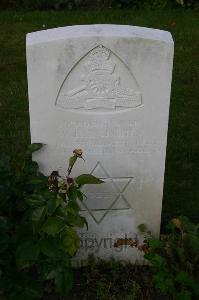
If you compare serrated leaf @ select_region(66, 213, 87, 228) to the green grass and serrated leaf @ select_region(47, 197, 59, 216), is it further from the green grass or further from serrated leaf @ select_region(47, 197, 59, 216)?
the green grass

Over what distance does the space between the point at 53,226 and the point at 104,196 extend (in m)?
0.67

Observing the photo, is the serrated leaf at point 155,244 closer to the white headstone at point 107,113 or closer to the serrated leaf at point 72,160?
the white headstone at point 107,113

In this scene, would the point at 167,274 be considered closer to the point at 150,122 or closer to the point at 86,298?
the point at 86,298

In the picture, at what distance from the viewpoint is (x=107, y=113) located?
11.1ft

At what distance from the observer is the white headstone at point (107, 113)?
126 inches

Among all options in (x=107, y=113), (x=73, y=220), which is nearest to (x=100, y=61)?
(x=107, y=113)

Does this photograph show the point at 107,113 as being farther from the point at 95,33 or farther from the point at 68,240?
the point at 68,240

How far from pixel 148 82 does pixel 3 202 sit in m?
1.02

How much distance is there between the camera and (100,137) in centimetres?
346

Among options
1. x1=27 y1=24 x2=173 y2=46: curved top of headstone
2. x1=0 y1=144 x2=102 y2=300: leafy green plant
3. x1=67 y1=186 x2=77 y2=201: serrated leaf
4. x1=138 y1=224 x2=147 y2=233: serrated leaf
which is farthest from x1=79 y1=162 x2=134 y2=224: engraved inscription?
x1=27 y1=24 x2=173 y2=46: curved top of headstone

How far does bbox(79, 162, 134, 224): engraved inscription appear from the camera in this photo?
3.59 meters

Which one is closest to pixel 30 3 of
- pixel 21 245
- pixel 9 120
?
pixel 9 120

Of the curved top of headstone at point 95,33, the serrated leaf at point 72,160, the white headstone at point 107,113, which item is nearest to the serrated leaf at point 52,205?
the serrated leaf at point 72,160

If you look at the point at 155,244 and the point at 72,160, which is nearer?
the point at 72,160
